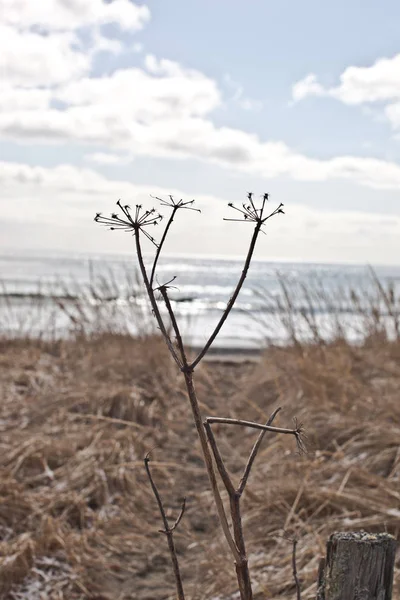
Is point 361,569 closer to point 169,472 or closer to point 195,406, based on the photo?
point 195,406

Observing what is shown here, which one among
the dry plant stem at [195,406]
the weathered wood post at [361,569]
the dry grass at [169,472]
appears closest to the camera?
the dry plant stem at [195,406]

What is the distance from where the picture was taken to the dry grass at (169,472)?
2754 millimetres

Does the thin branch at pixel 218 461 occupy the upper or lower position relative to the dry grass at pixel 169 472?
upper

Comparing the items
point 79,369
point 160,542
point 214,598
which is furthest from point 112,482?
point 79,369

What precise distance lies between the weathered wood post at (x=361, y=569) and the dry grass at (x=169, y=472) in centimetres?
120

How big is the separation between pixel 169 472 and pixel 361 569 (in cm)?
304

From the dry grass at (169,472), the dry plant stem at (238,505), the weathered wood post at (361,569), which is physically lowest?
the dry grass at (169,472)

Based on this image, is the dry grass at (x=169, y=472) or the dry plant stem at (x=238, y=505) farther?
the dry grass at (x=169, y=472)

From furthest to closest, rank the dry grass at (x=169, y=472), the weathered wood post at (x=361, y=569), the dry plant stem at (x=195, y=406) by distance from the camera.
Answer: the dry grass at (x=169, y=472)
the weathered wood post at (x=361, y=569)
the dry plant stem at (x=195, y=406)

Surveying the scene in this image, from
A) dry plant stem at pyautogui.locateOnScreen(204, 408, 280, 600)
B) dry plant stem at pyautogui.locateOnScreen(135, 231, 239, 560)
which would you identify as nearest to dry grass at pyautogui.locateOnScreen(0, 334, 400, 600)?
dry plant stem at pyautogui.locateOnScreen(204, 408, 280, 600)

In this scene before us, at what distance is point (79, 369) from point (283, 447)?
2526 millimetres

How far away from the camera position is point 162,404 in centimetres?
520

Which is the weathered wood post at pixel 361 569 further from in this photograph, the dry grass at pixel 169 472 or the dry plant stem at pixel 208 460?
the dry grass at pixel 169 472

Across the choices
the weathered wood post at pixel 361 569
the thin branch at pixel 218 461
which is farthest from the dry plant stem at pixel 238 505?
the weathered wood post at pixel 361 569
